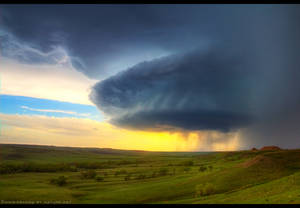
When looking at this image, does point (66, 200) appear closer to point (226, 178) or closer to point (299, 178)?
point (226, 178)

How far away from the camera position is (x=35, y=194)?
196 feet

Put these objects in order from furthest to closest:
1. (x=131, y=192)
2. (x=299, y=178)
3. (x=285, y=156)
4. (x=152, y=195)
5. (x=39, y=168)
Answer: (x=39, y=168)
(x=285, y=156)
(x=131, y=192)
(x=152, y=195)
(x=299, y=178)

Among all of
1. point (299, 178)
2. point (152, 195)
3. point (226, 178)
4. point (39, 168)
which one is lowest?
point (39, 168)

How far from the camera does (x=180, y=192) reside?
60750 millimetres

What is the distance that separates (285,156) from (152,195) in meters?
50.9

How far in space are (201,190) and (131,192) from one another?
2171cm

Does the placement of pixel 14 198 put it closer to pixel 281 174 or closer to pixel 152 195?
pixel 152 195

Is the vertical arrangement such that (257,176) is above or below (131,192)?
above
